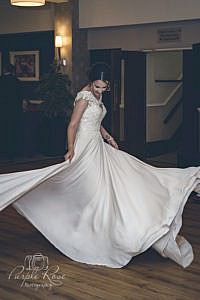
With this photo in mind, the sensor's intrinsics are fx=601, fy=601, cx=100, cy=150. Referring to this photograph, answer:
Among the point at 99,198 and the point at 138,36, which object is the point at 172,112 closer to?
the point at 138,36

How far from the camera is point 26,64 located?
12.3 m

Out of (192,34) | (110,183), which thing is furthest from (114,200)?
(192,34)

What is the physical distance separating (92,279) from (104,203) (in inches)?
27.4

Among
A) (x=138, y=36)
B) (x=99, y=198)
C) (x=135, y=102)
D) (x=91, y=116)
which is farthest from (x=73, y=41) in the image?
(x=99, y=198)

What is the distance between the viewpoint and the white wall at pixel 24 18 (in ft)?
38.7

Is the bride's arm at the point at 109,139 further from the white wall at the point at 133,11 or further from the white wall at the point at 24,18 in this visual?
the white wall at the point at 24,18

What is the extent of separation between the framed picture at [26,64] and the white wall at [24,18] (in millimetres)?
476

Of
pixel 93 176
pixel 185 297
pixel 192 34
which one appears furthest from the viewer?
pixel 192 34

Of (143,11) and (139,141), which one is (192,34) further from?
(139,141)

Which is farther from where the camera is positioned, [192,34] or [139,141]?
[139,141]

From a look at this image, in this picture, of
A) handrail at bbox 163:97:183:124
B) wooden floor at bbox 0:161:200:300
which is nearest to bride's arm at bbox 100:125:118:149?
wooden floor at bbox 0:161:200:300

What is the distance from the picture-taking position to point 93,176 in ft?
15.8

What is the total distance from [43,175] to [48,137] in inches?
241

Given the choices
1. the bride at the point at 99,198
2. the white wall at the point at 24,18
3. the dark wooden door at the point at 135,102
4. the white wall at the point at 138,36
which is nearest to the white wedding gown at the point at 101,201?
the bride at the point at 99,198
